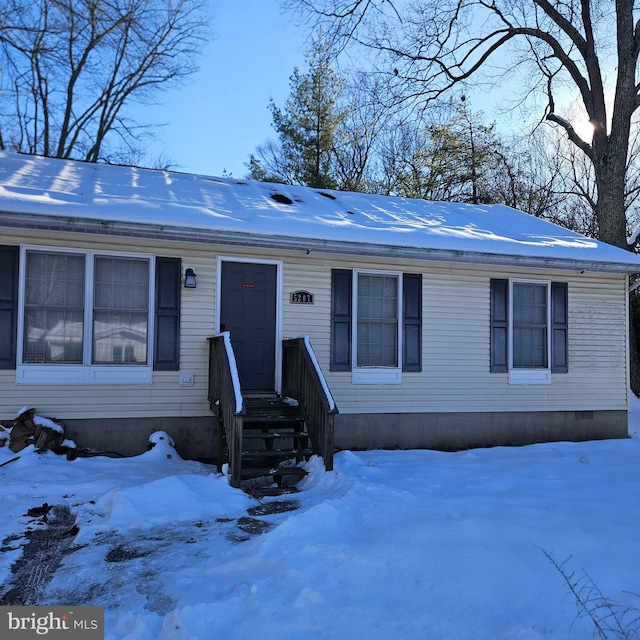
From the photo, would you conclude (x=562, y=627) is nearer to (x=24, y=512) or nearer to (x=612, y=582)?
(x=612, y=582)

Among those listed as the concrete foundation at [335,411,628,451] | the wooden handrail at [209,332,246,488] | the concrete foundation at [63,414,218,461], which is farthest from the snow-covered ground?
the concrete foundation at [335,411,628,451]

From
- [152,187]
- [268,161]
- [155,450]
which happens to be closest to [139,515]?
[155,450]

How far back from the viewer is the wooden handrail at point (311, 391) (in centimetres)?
623

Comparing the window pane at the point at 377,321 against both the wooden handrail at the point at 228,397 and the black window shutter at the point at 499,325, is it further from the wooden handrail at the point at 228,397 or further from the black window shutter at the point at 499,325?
the wooden handrail at the point at 228,397

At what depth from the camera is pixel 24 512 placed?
505 cm

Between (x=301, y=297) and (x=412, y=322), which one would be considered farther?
(x=412, y=322)

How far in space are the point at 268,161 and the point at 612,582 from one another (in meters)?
21.2

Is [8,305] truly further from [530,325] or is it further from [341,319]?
[530,325]

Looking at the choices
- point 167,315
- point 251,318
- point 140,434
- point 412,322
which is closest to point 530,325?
point 412,322

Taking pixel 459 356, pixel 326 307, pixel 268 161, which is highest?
pixel 268 161

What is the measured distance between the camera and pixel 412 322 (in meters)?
8.52

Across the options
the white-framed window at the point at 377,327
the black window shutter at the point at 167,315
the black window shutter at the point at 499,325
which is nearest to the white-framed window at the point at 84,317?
the black window shutter at the point at 167,315

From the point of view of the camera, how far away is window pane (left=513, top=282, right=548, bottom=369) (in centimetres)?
909

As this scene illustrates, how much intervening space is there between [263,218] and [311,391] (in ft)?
8.41
